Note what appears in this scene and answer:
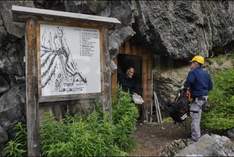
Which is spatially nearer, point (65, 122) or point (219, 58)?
point (65, 122)

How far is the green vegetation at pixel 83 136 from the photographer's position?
6590mm

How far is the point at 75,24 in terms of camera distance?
7.46m

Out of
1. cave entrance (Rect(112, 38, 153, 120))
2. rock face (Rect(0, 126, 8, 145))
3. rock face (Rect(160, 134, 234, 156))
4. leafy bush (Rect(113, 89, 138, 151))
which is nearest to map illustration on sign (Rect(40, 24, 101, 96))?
leafy bush (Rect(113, 89, 138, 151))

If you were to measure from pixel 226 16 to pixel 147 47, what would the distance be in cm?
312

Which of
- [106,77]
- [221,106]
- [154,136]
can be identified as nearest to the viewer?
[106,77]

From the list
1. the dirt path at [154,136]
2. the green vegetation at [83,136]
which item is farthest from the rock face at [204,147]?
the green vegetation at [83,136]

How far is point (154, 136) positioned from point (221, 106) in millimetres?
1777

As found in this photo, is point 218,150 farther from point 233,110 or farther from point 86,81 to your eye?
point 86,81

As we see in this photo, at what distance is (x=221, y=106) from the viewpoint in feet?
29.6

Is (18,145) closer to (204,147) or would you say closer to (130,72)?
(204,147)

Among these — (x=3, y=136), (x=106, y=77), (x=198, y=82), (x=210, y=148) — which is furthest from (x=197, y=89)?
(x=3, y=136)

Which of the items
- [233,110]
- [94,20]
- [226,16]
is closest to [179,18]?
[226,16]

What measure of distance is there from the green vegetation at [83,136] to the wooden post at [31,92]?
14cm

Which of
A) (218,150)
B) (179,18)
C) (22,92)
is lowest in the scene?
(218,150)
